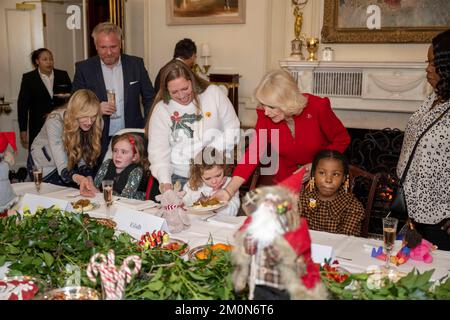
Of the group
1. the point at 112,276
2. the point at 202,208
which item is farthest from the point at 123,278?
the point at 202,208

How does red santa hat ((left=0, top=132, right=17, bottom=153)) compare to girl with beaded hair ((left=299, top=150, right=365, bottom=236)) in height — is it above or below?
above

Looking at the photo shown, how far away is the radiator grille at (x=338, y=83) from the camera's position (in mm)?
5215

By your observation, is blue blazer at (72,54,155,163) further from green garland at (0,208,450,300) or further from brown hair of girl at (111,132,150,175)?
green garland at (0,208,450,300)

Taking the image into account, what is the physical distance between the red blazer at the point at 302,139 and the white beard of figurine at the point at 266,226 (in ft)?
5.08

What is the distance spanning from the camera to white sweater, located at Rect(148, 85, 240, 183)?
282 cm

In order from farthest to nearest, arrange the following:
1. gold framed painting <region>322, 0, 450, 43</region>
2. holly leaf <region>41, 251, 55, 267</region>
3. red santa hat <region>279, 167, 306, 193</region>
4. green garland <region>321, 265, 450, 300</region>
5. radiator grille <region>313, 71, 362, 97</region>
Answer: radiator grille <region>313, 71, 362, 97</region>
gold framed painting <region>322, 0, 450, 43</region>
holly leaf <region>41, 251, 55, 267</region>
green garland <region>321, 265, 450, 300</region>
red santa hat <region>279, 167, 306, 193</region>

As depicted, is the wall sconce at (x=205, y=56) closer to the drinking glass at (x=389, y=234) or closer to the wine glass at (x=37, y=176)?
the wine glass at (x=37, y=176)

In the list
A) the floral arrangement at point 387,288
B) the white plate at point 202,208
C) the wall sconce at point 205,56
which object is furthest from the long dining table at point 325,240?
the wall sconce at point 205,56

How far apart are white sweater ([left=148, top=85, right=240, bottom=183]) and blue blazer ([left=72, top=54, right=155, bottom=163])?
0.86 metres

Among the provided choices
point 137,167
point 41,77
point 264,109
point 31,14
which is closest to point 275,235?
point 264,109

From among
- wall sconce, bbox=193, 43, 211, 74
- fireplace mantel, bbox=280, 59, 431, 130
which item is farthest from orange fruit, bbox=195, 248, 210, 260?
wall sconce, bbox=193, 43, 211, 74

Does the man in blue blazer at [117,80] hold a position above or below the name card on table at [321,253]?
above

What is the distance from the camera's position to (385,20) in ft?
16.4

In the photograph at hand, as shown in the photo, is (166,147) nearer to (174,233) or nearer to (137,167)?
(137,167)
